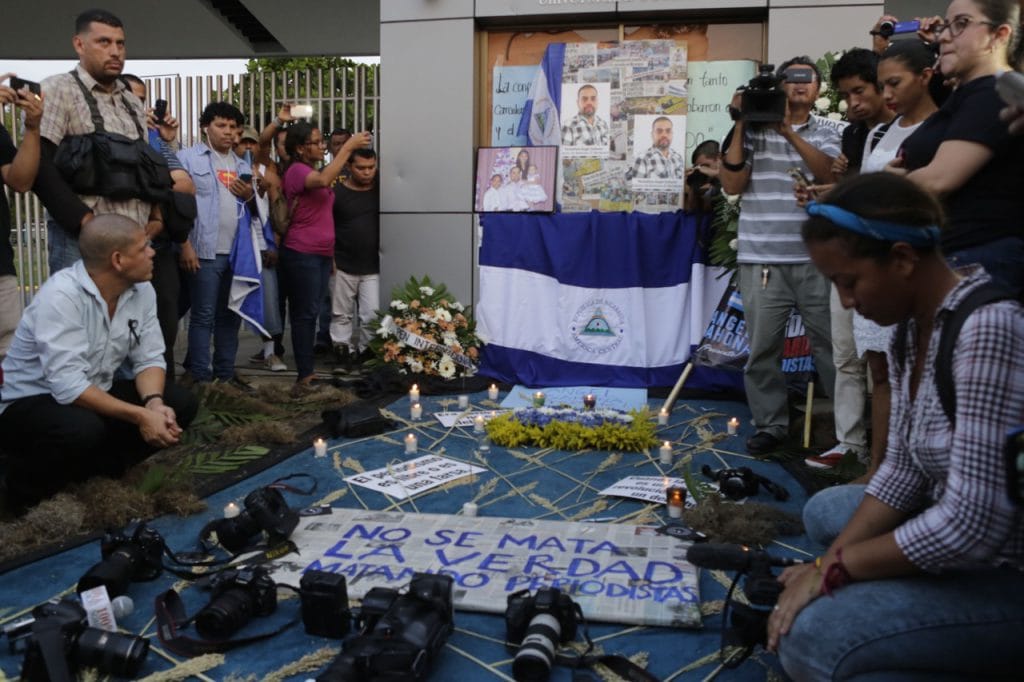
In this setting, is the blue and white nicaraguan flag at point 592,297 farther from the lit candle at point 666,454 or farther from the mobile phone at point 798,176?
the lit candle at point 666,454

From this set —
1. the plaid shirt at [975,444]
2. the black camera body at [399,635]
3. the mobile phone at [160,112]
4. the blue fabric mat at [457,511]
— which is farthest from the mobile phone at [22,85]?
the plaid shirt at [975,444]

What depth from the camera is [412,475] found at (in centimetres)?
432

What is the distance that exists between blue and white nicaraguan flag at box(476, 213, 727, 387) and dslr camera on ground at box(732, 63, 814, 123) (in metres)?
2.11

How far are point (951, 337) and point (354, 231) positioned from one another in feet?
20.5

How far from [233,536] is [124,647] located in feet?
2.90

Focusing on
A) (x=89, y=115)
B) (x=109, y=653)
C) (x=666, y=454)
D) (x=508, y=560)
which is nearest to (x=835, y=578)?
(x=508, y=560)

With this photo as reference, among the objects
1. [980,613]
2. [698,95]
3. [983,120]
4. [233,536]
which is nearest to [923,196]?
[980,613]

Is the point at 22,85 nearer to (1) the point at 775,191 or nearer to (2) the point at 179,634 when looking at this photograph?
(2) the point at 179,634

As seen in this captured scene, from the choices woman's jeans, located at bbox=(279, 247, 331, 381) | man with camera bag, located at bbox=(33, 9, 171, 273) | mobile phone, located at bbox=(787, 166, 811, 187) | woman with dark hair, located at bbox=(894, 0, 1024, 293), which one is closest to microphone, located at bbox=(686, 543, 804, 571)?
woman with dark hair, located at bbox=(894, 0, 1024, 293)

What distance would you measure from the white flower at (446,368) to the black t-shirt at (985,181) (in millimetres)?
4266

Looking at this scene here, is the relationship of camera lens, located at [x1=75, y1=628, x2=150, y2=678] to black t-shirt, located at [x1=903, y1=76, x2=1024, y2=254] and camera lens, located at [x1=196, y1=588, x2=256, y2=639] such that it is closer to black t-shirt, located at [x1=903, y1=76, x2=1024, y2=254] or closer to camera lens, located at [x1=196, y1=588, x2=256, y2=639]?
camera lens, located at [x1=196, y1=588, x2=256, y2=639]

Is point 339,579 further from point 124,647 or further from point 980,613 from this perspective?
point 980,613

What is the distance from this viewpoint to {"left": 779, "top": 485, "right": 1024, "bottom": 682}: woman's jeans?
72.0 inches

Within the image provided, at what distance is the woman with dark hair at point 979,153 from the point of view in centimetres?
298
